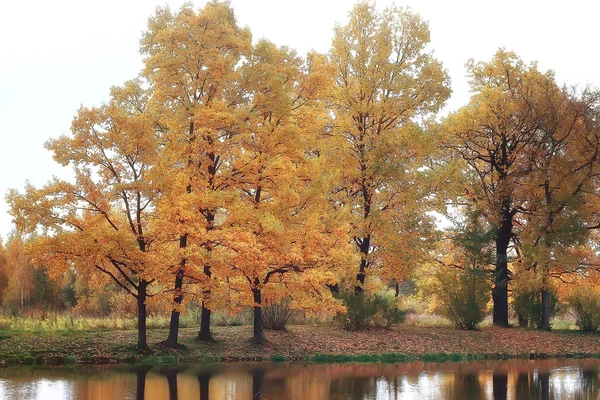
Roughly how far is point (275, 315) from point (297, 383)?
9919mm

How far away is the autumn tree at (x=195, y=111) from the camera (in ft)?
64.2

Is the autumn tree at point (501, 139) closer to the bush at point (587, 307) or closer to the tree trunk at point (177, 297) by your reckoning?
the bush at point (587, 307)

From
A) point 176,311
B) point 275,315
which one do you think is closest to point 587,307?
point 275,315

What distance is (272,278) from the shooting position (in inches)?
930

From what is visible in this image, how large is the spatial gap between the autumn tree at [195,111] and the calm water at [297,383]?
3.62 m

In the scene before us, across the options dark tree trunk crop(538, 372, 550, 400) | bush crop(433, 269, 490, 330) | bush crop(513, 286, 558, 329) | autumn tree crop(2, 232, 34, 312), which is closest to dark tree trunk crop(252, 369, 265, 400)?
dark tree trunk crop(538, 372, 550, 400)

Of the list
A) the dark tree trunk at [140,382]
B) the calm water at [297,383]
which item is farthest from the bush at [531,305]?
the dark tree trunk at [140,382]

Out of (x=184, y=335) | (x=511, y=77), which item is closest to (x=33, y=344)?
(x=184, y=335)

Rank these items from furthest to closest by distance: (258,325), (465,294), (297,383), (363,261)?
(465,294) → (363,261) → (258,325) → (297,383)

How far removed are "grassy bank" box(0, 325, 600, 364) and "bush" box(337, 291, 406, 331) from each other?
0.57m

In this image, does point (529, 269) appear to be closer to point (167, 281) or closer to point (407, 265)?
point (407, 265)

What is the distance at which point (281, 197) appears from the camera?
21.7m

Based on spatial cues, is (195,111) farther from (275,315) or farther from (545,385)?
(545,385)

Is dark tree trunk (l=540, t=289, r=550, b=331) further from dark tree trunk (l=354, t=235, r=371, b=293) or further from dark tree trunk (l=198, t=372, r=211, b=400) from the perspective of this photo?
dark tree trunk (l=198, t=372, r=211, b=400)
